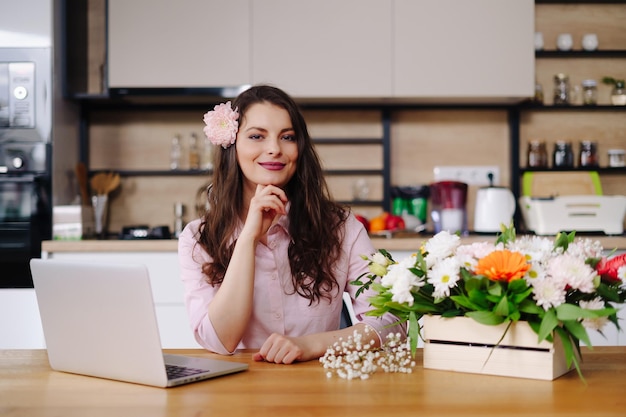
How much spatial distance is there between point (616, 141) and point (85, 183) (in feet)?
8.73

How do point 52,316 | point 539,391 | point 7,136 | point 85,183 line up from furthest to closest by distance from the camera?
point 85,183 < point 7,136 < point 52,316 < point 539,391

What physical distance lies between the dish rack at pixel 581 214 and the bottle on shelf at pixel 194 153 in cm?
166

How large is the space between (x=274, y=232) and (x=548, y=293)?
91 cm

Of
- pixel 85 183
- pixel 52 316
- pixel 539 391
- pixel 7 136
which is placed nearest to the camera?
pixel 539 391

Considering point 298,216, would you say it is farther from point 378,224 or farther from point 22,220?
point 22,220

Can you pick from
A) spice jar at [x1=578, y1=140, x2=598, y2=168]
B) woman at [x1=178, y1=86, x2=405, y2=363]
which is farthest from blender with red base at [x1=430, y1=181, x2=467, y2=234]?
woman at [x1=178, y1=86, x2=405, y2=363]

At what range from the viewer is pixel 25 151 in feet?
10.7

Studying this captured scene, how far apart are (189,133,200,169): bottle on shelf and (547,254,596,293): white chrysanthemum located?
108 inches

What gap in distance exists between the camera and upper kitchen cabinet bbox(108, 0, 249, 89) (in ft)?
11.1

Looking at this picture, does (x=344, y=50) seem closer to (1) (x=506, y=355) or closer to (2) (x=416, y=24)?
(2) (x=416, y=24)

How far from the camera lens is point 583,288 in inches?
45.3

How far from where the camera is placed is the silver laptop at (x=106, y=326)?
3.68ft

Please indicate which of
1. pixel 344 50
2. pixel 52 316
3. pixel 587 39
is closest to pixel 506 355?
pixel 52 316

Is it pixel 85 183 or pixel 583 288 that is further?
pixel 85 183
